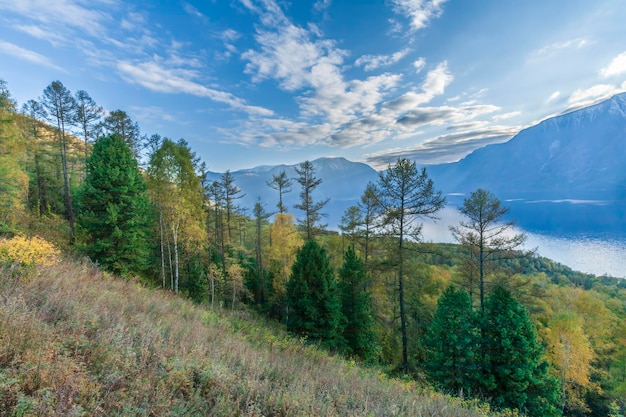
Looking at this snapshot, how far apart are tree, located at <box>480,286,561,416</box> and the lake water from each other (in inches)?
1319

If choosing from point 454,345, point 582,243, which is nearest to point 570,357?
point 454,345

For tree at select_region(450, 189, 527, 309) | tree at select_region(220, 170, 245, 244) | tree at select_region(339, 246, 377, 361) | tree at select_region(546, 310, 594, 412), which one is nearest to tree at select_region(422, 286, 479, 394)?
tree at select_region(450, 189, 527, 309)

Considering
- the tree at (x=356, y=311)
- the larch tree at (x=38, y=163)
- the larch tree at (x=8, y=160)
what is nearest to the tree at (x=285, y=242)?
the tree at (x=356, y=311)

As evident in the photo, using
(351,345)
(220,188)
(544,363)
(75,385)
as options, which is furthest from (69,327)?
(220,188)

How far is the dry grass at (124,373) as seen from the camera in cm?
258

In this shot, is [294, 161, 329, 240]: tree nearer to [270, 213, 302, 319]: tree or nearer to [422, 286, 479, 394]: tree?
[270, 213, 302, 319]: tree

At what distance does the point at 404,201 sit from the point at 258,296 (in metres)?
19.9

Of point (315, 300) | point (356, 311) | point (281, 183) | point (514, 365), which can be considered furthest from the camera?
point (281, 183)

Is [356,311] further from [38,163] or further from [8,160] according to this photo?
[38,163]

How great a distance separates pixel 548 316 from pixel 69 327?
127 feet

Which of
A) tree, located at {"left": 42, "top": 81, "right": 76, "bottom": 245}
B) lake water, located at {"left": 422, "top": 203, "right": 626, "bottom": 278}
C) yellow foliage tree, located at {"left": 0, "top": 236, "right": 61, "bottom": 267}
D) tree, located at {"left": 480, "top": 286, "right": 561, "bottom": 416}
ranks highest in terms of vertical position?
tree, located at {"left": 42, "top": 81, "right": 76, "bottom": 245}

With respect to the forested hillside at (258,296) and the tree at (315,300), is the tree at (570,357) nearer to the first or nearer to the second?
the forested hillside at (258,296)

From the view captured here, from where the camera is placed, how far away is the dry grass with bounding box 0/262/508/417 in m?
2.58

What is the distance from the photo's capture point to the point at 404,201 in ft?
43.3
